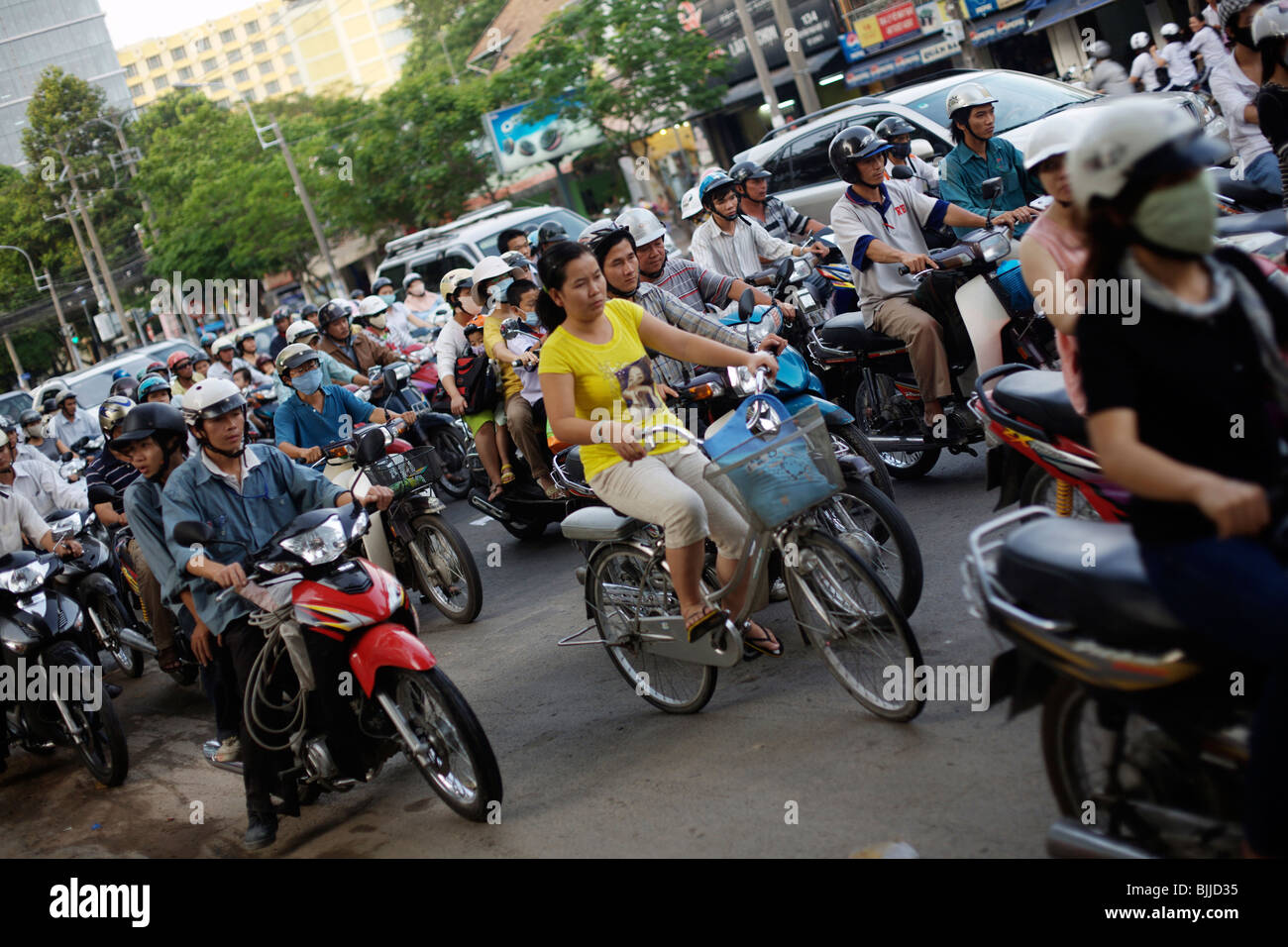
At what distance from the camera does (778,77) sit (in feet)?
112

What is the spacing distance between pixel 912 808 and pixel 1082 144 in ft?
7.16

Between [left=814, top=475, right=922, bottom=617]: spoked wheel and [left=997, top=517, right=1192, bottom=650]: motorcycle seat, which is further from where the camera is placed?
[left=814, top=475, right=922, bottom=617]: spoked wheel

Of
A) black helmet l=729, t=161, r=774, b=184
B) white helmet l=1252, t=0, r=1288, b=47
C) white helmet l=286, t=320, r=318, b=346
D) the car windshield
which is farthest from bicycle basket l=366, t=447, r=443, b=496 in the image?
the car windshield

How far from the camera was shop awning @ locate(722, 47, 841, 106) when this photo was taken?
31.7 m

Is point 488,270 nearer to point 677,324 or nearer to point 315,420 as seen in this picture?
point 315,420

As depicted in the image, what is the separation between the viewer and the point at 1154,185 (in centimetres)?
268

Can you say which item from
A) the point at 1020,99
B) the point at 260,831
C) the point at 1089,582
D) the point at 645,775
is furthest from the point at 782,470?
the point at 1020,99

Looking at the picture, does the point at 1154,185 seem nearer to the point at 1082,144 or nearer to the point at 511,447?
the point at 1082,144

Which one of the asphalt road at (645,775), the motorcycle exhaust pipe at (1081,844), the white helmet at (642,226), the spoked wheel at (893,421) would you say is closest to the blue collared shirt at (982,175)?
the spoked wheel at (893,421)

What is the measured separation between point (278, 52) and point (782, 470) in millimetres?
135623

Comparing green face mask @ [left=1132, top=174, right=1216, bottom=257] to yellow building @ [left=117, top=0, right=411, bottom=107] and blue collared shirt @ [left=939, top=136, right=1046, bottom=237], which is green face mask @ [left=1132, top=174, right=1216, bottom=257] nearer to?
blue collared shirt @ [left=939, top=136, right=1046, bottom=237]

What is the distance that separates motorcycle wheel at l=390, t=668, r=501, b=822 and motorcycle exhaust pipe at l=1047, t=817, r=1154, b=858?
87.7 inches

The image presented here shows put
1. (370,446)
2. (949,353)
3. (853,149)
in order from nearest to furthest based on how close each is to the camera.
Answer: (370,446), (949,353), (853,149)
